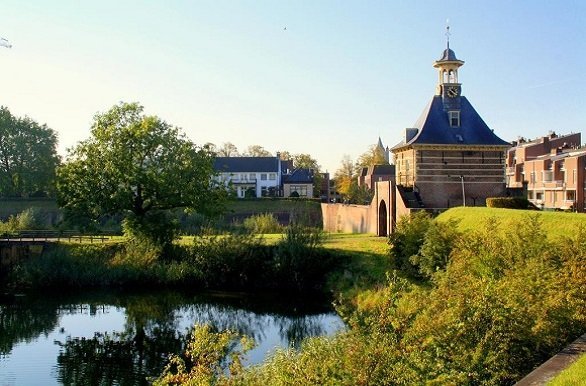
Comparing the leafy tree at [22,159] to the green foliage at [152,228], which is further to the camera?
the leafy tree at [22,159]

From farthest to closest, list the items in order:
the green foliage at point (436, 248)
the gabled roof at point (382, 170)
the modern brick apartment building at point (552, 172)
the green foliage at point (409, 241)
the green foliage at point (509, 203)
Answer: the gabled roof at point (382, 170)
the modern brick apartment building at point (552, 172)
the green foliage at point (509, 203)
the green foliage at point (409, 241)
the green foliage at point (436, 248)

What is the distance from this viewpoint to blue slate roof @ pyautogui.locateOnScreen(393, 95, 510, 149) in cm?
3672

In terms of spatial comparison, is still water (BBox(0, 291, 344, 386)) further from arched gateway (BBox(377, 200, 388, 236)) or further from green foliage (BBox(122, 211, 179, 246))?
arched gateway (BBox(377, 200, 388, 236))

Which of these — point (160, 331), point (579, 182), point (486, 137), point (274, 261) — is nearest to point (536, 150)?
point (579, 182)

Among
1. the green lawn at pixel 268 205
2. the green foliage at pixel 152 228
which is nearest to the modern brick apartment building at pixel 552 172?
the green lawn at pixel 268 205

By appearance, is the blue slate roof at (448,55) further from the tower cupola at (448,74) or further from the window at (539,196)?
the window at (539,196)

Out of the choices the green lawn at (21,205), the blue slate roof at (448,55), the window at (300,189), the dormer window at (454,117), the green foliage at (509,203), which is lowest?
the green foliage at (509,203)

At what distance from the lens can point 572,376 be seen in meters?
8.88

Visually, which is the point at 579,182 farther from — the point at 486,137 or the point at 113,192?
the point at 113,192

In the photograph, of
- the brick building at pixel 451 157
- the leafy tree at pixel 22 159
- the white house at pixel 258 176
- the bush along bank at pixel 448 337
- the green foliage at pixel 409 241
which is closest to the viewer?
the bush along bank at pixel 448 337

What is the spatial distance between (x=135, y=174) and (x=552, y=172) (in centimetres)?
3975

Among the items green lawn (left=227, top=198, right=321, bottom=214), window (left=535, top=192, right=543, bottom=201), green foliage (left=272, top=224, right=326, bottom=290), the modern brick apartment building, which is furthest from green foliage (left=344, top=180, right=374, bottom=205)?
green foliage (left=272, top=224, right=326, bottom=290)

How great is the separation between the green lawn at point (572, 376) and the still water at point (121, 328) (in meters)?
8.37

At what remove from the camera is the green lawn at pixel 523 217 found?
68.1 ft
